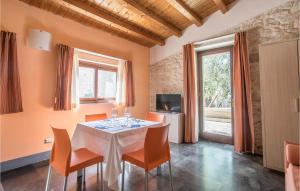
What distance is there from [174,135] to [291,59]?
272 centimetres

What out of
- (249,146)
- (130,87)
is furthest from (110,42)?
(249,146)

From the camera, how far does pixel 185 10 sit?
131 inches

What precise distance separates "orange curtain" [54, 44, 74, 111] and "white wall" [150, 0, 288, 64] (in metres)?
2.66

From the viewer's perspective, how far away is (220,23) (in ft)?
12.1

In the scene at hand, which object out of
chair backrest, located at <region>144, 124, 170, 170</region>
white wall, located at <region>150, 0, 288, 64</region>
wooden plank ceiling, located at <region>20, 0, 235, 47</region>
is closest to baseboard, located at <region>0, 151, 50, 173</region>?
chair backrest, located at <region>144, 124, 170, 170</region>

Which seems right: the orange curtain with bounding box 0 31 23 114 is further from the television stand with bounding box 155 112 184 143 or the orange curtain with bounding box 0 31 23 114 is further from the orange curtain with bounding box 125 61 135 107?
the television stand with bounding box 155 112 184 143

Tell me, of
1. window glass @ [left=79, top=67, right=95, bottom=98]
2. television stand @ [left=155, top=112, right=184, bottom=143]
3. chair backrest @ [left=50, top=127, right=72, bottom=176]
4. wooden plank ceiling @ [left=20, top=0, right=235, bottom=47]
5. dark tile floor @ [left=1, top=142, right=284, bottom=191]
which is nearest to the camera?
chair backrest @ [left=50, top=127, right=72, bottom=176]

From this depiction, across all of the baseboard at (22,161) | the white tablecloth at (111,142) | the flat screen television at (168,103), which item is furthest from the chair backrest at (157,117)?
the baseboard at (22,161)

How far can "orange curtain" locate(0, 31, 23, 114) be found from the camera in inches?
91.1

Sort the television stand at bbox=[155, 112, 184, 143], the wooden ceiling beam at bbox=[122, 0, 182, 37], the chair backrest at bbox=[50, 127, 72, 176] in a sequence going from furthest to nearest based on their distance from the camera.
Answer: the television stand at bbox=[155, 112, 184, 143], the wooden ceiling beam at bbox=[122, 0, 182, 37], the chair backrest at bbox=[50, 127, 72, 176]

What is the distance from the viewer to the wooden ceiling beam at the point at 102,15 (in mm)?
2756

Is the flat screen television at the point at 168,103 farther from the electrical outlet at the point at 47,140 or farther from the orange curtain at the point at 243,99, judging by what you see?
the electrical outlet at the point at 47,140

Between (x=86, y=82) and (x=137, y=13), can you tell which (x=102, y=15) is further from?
(x=86, y=82)

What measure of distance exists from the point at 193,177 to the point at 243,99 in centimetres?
198
